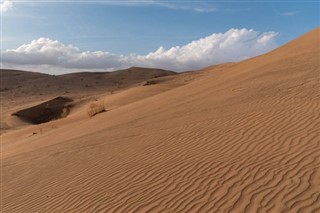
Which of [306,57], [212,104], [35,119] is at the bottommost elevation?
[35,119]

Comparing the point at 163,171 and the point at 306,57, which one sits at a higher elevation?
the point at 306,57

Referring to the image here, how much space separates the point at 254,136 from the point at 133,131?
13.6ft

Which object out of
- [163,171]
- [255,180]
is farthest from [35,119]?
[255,180]

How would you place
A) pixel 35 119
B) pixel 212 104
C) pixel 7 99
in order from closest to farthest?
pixel 212 104 < pixel 35 119 < pixel 7 99

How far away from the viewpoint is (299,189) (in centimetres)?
523

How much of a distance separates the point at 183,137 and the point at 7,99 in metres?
34.0

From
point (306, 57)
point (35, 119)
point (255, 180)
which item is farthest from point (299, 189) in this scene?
point (35, 119)

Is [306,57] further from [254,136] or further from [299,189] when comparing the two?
[299,189]

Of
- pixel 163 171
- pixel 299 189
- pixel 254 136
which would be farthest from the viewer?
pixel 254 136

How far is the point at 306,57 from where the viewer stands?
52.1ft

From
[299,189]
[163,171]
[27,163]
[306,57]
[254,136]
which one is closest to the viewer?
[299,189]

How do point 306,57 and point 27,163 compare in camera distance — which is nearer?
point 27,163

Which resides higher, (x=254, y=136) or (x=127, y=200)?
(x=254, y=136)

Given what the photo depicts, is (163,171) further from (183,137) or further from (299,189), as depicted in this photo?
(299,189)
